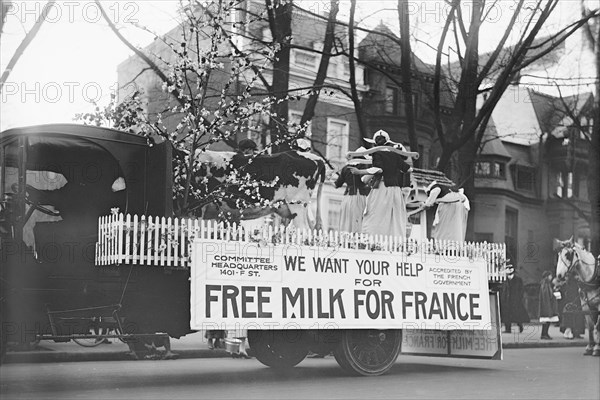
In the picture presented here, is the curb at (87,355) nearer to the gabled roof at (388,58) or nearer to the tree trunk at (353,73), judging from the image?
the tree trunk at (353,73)

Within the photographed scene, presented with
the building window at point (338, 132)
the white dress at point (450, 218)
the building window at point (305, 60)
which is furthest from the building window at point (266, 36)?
the white dress at point (450, 218)

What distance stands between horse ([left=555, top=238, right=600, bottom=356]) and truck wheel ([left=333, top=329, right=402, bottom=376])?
6366 mm

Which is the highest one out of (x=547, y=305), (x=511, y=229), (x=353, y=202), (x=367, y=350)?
(x=353, y=202)

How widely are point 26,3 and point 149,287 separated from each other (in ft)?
13.1

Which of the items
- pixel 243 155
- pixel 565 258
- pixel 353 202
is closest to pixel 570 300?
pixel 565 258

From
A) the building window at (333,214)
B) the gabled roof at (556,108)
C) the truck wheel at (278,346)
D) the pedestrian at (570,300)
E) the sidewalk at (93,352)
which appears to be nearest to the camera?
the truck wheel at (278,346)

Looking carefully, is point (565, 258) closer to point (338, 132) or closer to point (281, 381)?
point (338, 132)

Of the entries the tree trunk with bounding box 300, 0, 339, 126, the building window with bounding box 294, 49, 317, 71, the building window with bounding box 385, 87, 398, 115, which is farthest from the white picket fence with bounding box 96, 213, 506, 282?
the building window with bounding box 294, 49, 317, 71

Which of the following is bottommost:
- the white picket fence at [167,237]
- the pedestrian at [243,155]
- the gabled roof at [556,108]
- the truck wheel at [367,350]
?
the truck wheel at [367,350]

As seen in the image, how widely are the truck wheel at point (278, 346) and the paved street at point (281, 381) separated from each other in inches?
7.5

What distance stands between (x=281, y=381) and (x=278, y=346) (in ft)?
2.51

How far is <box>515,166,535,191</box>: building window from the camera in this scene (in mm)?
Answer: 21062

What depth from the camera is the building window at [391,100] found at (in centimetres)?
2177

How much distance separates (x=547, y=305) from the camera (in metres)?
23.3
